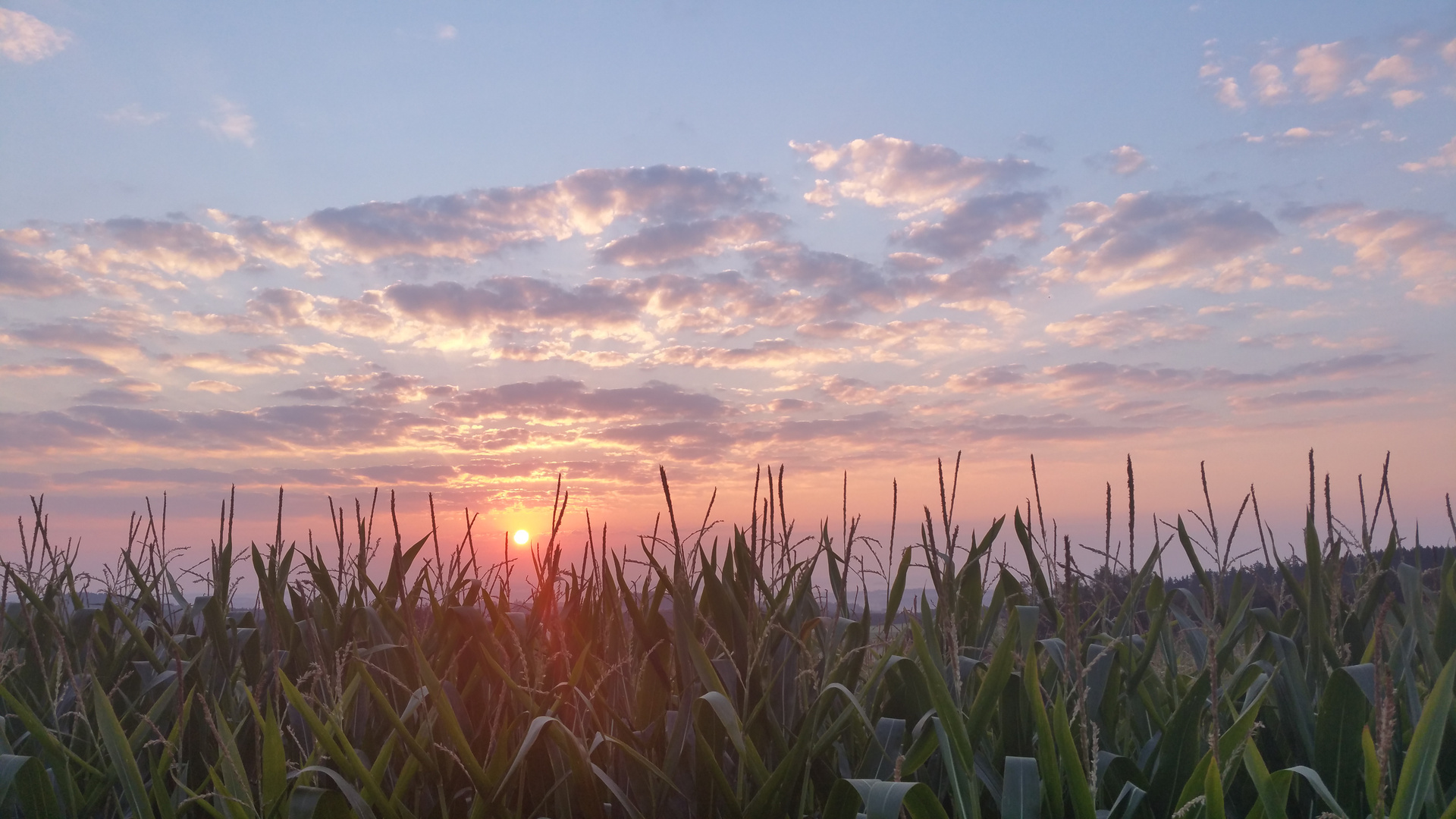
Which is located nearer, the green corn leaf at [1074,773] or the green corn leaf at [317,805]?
the green corn leaf at [1074,773]

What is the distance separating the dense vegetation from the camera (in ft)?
8.99

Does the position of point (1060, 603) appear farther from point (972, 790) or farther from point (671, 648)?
point (671, 648)

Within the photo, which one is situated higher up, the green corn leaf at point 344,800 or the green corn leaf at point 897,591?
the green corn leaf at point 897,591

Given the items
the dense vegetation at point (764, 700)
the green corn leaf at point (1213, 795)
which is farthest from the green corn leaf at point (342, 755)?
the green corn leaf at point (1213, 795)

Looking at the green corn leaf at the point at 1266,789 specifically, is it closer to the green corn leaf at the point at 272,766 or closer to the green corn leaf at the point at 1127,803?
the green corn leaf at the point at 1127,803

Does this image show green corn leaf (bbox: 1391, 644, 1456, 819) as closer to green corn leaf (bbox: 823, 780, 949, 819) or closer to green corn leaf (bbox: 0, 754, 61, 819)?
green corn leaf (bbox: 823, 780, 949, 819)

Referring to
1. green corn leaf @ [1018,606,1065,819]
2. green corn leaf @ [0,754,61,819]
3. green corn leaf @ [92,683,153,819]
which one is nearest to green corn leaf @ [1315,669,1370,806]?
green corn leaf @ [1018,606,1065,819]

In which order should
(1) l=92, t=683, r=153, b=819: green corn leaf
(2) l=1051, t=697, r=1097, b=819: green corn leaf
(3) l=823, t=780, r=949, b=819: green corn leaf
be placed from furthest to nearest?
(1) l=92, t=683, r=153, b=819: green corn leaf
(2) l=1051, t=697, r=1097, b=819: green corn leaf
(3) l=823, t=780, r=949, b=819: green corn leaf

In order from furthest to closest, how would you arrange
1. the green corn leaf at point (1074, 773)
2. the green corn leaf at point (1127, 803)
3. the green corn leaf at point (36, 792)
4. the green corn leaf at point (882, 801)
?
the green corn leaf at point (36, 792)
the green corn leaf at point (1127, 803)
the green corn leaf at point (1074, 773)
the green corn leaf at point (882, 801)

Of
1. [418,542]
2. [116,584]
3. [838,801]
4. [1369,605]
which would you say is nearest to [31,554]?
[116,584]

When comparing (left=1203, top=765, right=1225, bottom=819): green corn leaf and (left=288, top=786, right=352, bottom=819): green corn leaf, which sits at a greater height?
(left=1203, top=765, right=1225, bottom=819): green corn leaf

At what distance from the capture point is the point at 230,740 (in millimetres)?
2988

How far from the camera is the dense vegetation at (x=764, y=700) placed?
2.74m

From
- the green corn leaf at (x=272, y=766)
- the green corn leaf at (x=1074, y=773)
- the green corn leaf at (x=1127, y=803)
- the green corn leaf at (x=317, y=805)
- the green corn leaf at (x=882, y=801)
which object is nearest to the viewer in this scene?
the green corn leaf at (x=882, y=801)
